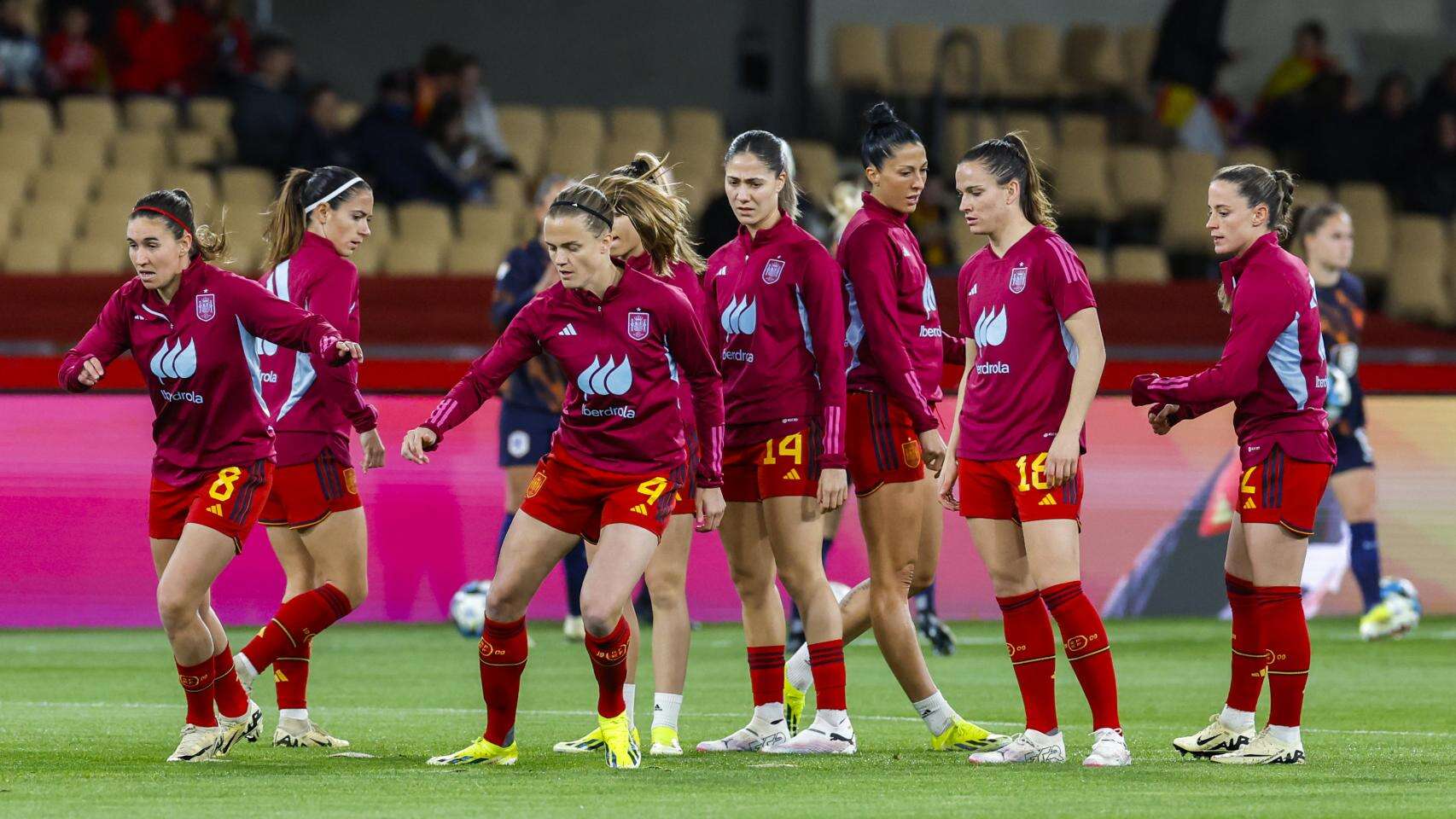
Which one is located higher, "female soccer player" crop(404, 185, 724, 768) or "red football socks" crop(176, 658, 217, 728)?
"female soccer player" crop(404, 185, 724, 768)

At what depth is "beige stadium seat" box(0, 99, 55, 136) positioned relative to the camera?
1691 centimetres

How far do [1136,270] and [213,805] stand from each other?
13086 mm

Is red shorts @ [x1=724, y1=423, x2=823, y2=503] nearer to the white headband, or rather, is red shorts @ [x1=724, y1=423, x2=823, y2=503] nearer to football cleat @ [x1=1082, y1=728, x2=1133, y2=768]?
football cleat @ [x1=1082, y1=728, x2=1133, y2=768]

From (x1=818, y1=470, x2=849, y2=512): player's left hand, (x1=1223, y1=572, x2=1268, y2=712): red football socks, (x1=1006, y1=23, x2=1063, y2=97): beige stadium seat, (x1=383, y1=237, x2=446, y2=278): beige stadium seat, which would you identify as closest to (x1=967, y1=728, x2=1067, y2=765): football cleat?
(x1=1223, y1=572, x2=1268, y2=712): red football socks

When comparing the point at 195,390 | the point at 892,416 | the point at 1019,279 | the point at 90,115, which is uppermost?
the point at 90,115

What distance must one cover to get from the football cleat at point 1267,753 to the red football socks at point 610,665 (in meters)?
2.00

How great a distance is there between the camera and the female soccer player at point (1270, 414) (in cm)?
692

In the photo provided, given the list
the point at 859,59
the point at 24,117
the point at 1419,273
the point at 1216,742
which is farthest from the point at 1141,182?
the point at 1216,742

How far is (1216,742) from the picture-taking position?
7.17 m

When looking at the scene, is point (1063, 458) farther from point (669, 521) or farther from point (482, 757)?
point (482, 757)

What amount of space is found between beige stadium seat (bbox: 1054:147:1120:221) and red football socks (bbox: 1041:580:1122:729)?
41.2 feet

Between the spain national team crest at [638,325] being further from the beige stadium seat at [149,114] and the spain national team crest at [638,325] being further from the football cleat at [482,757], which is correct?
the beige stadium seat at [149,114]

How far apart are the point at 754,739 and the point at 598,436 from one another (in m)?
1.35

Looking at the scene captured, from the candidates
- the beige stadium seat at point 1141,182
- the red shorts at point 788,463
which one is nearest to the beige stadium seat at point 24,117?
the beige stadium seat at point 1141,182
